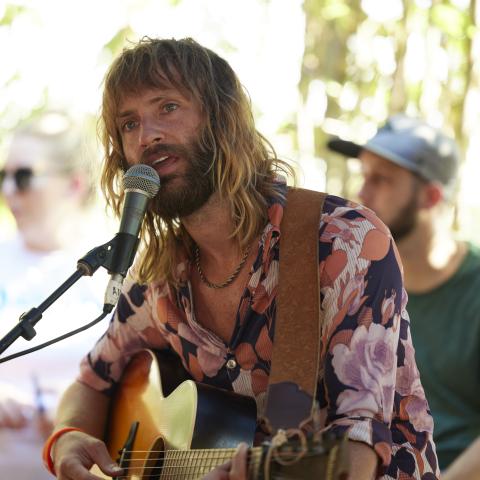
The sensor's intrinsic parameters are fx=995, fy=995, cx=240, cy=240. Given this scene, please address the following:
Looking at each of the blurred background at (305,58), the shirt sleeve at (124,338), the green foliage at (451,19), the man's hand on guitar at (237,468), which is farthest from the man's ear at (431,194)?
the man's hand on guitar at (237,468)

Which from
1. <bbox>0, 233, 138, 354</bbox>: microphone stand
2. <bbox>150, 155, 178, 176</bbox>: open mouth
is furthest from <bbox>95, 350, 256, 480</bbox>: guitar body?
<bbox>150, 155, 178, 176</bbox>: open mouth

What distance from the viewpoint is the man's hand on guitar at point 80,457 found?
2900mm

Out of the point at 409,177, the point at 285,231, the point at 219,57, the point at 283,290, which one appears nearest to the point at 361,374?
the point at 283,290

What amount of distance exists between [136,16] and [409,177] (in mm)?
1817

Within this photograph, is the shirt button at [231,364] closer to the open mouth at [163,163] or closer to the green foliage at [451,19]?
the open mouth at [163,163]

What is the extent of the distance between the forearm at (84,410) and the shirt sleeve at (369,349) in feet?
3.22

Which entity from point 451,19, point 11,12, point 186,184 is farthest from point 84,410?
point 11,12

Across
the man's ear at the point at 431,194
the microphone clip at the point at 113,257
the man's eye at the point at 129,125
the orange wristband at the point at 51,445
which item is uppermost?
the man's eye at the point at 129,125

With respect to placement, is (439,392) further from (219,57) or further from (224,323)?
(219,57)

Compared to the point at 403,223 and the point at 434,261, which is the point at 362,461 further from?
the point at 403,223

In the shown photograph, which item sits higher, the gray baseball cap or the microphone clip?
the microphone clip

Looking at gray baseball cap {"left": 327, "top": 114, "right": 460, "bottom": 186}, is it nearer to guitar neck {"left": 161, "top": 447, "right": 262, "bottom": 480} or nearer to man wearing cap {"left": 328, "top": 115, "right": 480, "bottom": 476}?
man wearing cap {"left": 328, "top": 115, "right": 480, "bottom": 476}

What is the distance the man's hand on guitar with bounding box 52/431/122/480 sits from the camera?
2900 mm

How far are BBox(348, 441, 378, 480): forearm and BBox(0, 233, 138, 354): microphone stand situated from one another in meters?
0.67
